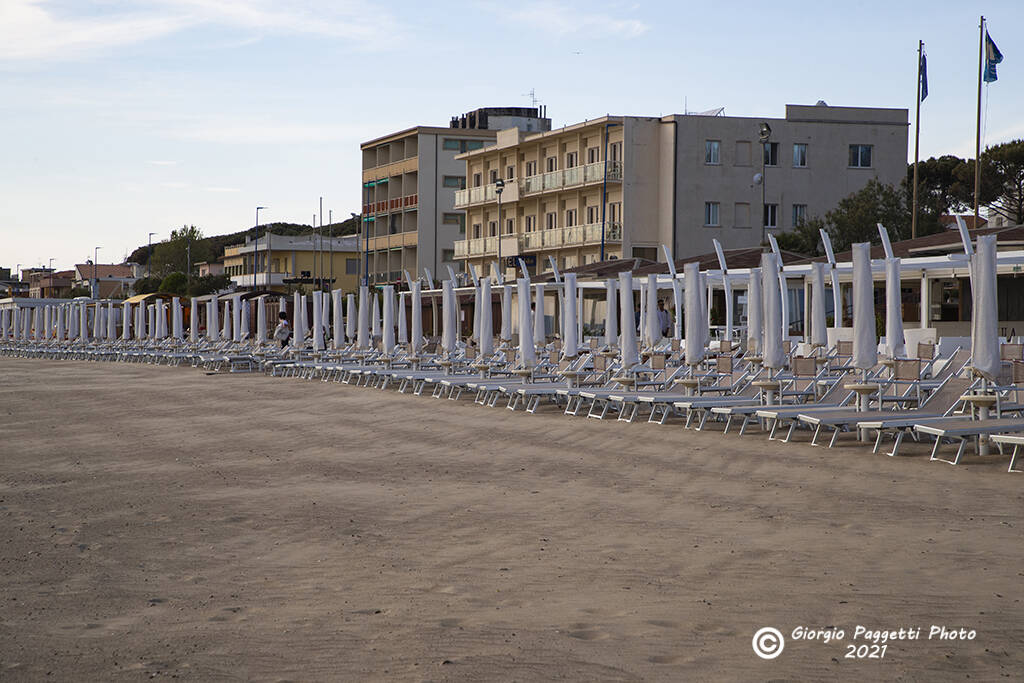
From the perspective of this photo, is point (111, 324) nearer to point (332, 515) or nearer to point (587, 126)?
point (587, 126)

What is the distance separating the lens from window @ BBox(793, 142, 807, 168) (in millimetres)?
53469

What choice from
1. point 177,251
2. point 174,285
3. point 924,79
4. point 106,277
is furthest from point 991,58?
point 106,277

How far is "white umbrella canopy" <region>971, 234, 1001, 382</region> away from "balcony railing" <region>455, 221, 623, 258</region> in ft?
136

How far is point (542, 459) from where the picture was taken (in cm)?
1209

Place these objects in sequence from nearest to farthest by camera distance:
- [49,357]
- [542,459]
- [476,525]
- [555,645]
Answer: [555,645]
[476,525]
[542,459]
[49,357]

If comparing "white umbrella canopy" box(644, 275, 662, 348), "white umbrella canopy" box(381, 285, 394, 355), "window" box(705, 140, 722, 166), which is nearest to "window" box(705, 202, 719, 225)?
"window" box(705, 140, 722, 166)

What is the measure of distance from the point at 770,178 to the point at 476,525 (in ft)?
155

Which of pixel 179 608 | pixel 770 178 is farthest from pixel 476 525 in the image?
pixel 770 178

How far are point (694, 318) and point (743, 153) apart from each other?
38.6m

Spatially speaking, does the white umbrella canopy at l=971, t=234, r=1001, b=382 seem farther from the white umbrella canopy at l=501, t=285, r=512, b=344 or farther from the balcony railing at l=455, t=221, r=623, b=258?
the balcony railing at l=455, t=221, r=623, b=258

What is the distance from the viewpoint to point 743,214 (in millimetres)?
53844

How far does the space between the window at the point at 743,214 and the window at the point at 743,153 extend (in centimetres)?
181

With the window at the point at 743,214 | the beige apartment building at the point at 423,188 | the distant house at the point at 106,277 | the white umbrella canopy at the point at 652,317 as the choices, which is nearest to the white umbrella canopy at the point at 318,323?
the white umbrella canopy at the point at 652,317

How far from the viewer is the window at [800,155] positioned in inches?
2105
